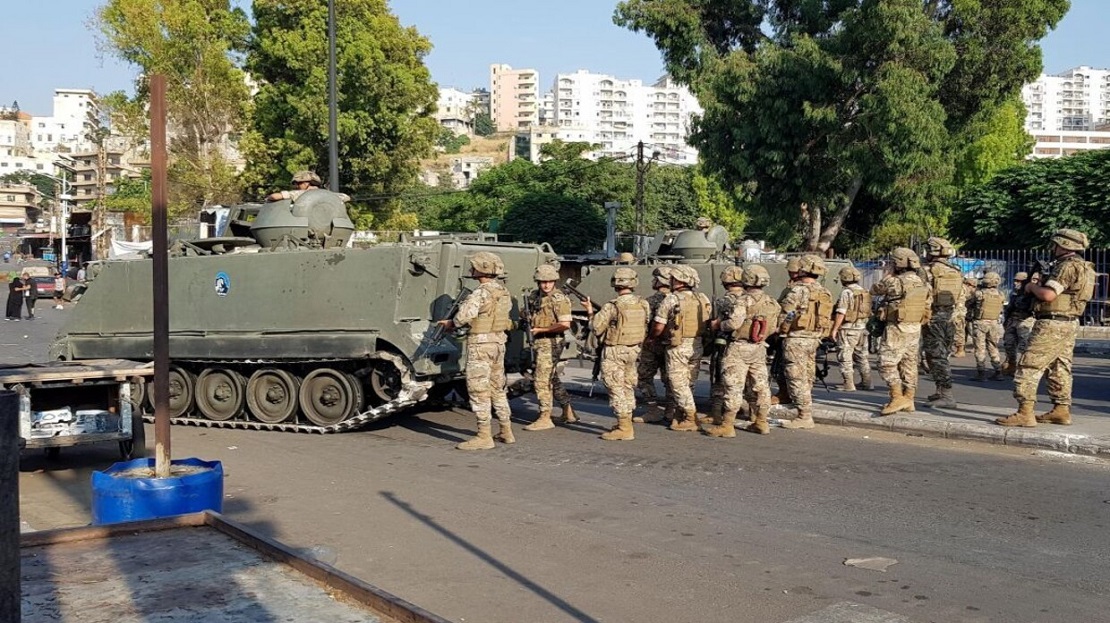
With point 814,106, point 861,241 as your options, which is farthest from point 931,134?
point 861,241

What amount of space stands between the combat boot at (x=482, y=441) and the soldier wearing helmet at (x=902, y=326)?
168 inches

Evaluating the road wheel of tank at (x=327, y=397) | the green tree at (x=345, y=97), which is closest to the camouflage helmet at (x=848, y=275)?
the road wheel of tank at (x=327, y=397)

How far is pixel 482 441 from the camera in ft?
33.4

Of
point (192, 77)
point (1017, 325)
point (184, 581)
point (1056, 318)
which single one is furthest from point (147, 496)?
point (192, 77)

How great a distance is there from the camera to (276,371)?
11.8m

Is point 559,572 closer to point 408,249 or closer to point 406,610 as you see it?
point 406,610

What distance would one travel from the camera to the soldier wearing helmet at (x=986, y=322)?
15703 mm

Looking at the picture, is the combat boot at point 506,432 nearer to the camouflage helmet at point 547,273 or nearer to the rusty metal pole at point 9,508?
the camouflage helmet at point 547,273

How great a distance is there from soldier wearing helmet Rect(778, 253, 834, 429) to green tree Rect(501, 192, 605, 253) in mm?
33152

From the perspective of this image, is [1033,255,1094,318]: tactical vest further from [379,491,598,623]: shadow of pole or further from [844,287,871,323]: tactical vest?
[379,491,598,623]: shadow of pole

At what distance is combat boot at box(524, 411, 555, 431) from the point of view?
36.9 feet

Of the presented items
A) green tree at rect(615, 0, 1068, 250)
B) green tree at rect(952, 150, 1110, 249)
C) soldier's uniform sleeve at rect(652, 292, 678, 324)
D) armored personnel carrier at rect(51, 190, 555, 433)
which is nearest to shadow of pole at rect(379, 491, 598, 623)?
armored personnel carrier at rect(51, 190, 555, 433)

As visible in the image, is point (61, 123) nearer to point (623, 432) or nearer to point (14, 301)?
point (14, 301)

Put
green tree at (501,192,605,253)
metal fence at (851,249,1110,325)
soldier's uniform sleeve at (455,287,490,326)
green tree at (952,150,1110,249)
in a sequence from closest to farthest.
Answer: soldier's uniform sleeve at (455,287,490,326) < metal fence at (851,249,1110,325) < green tree at (952,150,1110,249) < green tree at (501,192,605,253)
